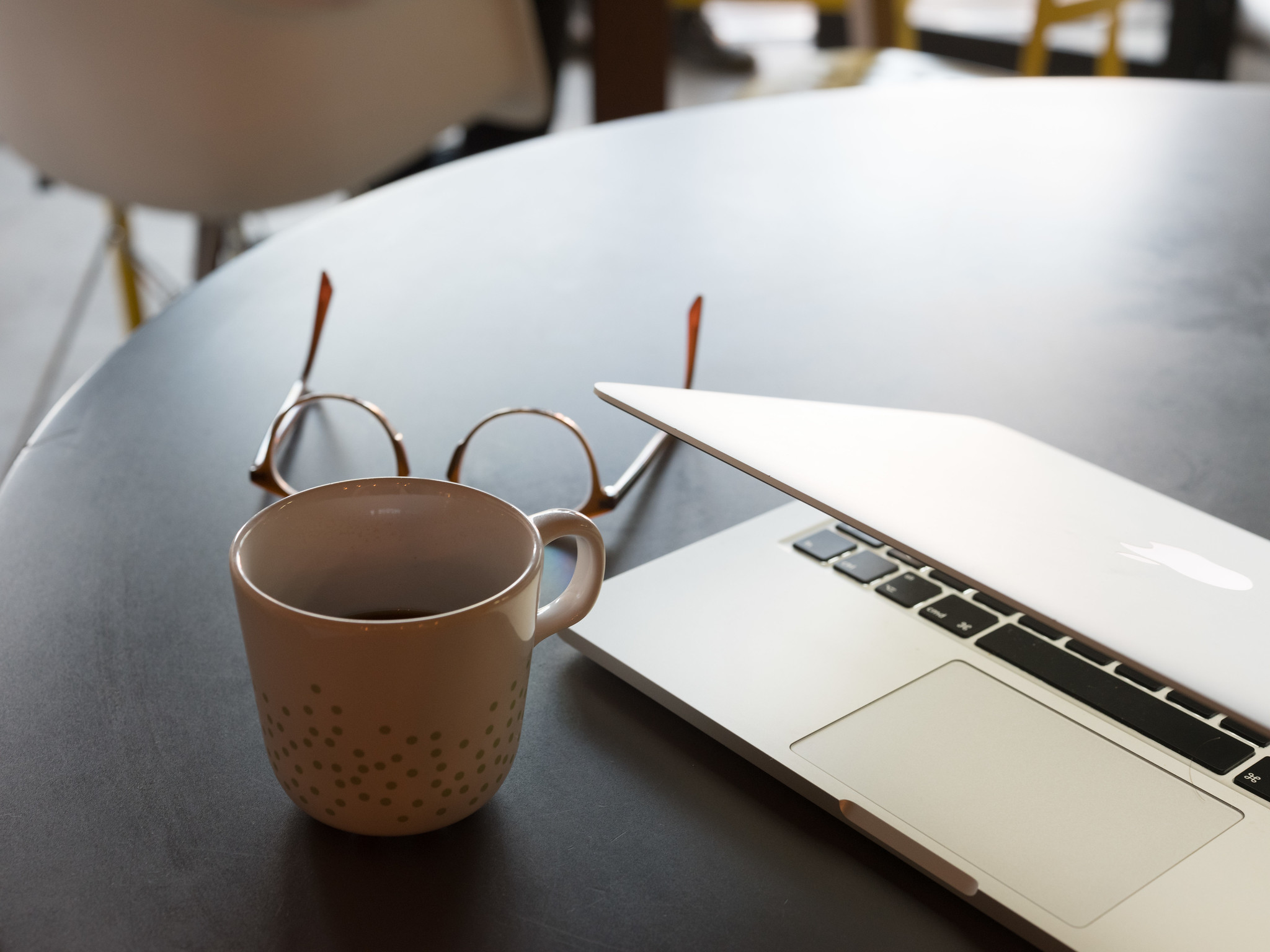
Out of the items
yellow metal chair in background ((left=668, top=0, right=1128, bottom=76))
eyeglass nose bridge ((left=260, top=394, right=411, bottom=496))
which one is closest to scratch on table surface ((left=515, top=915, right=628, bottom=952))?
eyeglass nose bridge ((left=260, top=394, right=411, bottom=496))

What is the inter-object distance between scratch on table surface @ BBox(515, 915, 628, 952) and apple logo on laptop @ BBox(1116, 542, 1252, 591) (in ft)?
0.57

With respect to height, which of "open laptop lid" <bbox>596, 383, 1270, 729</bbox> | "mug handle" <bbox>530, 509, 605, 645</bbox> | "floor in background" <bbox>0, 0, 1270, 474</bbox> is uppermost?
"open laptop lid" <bbox>596, 383, 1270, 729</bbox>

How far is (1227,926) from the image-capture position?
296 mm

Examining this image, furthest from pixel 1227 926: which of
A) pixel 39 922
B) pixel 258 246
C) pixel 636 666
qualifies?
pixel 258 246

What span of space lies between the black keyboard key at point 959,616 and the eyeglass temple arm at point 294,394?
0.90 feet

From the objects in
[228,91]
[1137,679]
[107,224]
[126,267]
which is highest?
[228,91]

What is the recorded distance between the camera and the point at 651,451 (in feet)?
1.79

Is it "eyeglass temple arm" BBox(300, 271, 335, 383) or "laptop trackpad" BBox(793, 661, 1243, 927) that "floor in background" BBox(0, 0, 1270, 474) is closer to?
"eyeglass temple arm" BBox(300, 271, 335, 383)

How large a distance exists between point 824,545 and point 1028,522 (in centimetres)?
13

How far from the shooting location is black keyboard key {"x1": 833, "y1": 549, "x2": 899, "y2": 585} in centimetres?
44

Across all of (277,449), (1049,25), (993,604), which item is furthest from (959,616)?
(1049,25)

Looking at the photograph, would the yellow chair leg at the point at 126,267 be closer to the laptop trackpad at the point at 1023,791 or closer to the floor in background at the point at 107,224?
the floor in background at the point at 107,224

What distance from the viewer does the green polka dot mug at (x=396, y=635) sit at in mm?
292

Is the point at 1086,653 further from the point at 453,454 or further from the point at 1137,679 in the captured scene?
the point at 453,454
